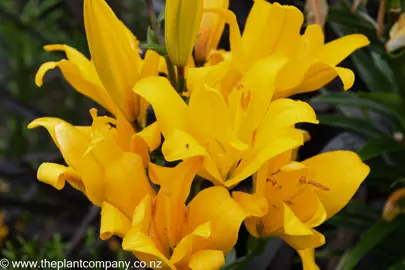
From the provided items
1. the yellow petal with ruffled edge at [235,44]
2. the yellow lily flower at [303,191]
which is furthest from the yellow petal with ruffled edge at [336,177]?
the yellow petal with ruffled edge at [235,44]

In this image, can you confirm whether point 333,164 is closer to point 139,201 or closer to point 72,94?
point 139,201

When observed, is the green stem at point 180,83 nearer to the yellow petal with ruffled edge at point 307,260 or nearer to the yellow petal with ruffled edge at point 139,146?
the yellow petal with ruffled edge at point 139,146

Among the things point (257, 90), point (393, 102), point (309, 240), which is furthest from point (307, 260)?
point (393, 102)

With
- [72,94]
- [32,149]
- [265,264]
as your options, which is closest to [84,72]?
[265,264]

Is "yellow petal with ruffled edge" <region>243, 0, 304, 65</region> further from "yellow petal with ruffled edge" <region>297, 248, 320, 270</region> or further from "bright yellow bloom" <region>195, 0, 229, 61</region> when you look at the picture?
"yellow petal with ruffled edge" <region>297, 248, 320, 270</region>

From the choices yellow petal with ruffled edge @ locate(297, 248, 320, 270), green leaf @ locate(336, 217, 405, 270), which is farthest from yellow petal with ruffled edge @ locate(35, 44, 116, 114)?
green leaf @ locate(336, 217, 405, 270)
